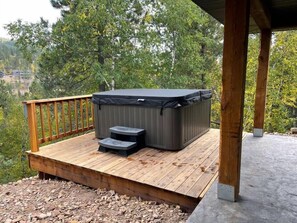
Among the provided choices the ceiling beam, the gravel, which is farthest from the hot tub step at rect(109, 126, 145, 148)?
the ceiling beam

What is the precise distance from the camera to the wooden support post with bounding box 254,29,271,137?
3965 mm

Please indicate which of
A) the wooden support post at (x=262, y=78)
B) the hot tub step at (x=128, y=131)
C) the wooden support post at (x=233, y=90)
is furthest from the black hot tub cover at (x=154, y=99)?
the wooden support post at (x=233, y=90)

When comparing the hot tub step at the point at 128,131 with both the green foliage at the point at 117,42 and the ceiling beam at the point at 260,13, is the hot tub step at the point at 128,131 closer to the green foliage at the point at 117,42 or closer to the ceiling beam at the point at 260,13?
the ceiling beam at the point at 260,13

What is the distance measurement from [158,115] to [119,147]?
2.59ft

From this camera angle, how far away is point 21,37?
8.00 m

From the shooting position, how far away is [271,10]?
11.1ft

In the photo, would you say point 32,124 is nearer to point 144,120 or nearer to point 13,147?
point 144,120

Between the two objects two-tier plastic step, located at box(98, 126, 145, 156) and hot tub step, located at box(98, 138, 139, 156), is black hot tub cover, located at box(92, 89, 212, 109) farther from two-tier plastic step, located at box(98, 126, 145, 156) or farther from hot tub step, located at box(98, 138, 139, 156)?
hot tub step, located at box(98, 138, 139, 156)

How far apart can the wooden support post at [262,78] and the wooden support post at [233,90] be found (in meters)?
2.44

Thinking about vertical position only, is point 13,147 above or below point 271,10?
below

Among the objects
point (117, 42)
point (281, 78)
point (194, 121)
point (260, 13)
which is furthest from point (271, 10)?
point (281, 78)

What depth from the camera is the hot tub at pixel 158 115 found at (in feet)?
11.8

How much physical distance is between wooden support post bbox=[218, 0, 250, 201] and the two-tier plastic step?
1.73 m

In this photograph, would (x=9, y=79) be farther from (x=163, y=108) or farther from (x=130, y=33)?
(x=163, y=108)
